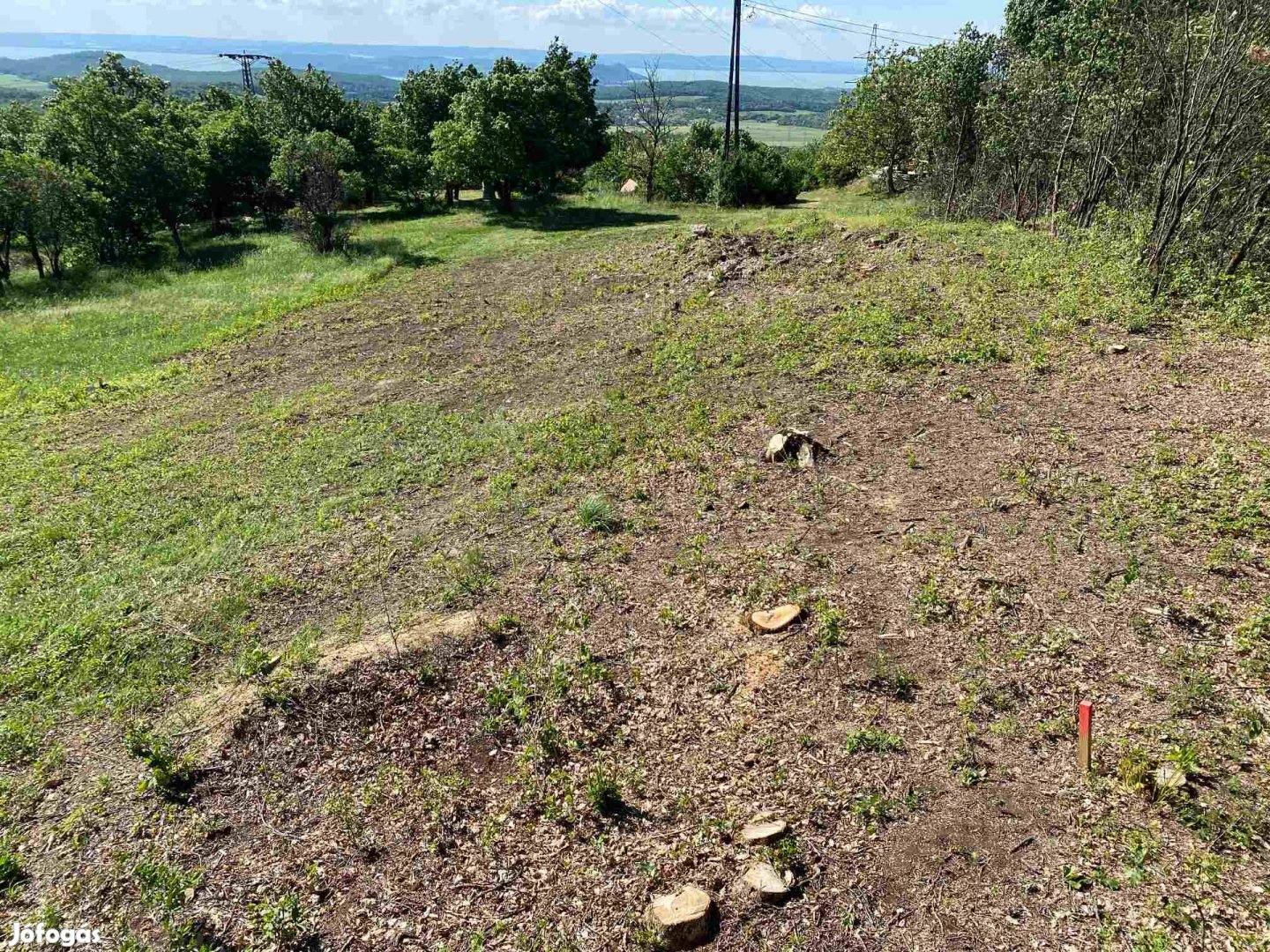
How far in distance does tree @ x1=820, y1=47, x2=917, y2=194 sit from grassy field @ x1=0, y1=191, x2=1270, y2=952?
55.7 feet

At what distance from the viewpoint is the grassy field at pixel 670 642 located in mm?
3986

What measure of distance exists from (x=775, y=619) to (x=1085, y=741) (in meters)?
2.32

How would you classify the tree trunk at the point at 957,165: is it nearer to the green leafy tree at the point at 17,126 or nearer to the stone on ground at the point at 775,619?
the stone on ground at the point at 775,619

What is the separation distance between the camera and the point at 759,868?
3980 millimetres

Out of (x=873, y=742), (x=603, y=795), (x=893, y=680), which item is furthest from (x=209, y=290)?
(x=873, y=742)

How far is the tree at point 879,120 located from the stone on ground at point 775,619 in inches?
920

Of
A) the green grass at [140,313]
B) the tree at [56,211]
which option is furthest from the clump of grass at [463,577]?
the tree at [56,211]

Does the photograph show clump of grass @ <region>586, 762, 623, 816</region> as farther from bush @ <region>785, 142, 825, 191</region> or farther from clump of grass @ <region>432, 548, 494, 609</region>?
bush @ <region>785, 142, 825, 191</region>

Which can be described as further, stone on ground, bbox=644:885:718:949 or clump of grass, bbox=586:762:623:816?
clump of grass, bbox=586:762:623:816

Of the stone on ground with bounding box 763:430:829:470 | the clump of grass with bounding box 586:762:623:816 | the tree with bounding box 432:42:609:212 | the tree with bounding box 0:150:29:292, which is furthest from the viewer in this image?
the tree with bounding box 432:42:609:212

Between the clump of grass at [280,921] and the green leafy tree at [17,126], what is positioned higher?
the green leafy tree at [17,126]

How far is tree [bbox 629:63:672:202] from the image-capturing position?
31016 mm

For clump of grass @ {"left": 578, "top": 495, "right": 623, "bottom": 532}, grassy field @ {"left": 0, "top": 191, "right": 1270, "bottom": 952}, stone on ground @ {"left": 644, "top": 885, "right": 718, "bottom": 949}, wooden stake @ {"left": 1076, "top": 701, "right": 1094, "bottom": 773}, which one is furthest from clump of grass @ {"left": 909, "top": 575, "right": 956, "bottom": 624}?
clump of grass @ {"left": 578, "top": 495, "right": 623, "bottom": 532}

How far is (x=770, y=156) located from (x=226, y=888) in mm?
32595
